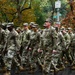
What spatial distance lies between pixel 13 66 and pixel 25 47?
5.19 ft

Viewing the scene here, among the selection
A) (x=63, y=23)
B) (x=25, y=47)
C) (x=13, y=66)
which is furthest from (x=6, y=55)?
(x=63, y=23)

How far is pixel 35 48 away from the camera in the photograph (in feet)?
66.0

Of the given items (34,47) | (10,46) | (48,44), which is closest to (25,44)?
(34,47)

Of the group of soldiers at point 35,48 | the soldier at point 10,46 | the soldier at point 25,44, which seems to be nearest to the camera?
the soldier at point 10,46

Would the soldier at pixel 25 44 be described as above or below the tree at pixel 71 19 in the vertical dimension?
above

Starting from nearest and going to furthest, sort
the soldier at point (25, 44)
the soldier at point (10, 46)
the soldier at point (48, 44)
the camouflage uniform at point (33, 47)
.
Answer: the soldier at point (10, 46), the soldier at point (48, 44), the camouflage uniform at point (33, 47), the soldier at point (25, 44)

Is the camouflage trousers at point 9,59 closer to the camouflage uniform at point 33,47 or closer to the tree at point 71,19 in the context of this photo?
the camouflage uniform at point 33,47

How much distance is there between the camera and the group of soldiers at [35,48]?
55.0 ft

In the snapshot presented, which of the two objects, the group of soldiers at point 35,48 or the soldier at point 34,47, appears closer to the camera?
the group of soldiers at point 35,48

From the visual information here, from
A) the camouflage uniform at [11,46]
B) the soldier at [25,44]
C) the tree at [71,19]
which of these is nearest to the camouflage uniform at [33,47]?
the soldier at [25,44]

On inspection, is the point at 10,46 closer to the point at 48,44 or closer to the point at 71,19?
the point at 48,44

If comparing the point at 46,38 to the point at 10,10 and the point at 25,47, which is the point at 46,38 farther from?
the point at 10,10

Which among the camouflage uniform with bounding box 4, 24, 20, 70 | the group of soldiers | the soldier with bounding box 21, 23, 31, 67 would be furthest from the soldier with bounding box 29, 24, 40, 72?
the camouflage uniform with bounding box 4, 24, 20, 70

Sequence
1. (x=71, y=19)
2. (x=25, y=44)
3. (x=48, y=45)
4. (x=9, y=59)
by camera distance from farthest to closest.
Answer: (x=71, y=19), (x=25, y=44), (x=48, y=45), (x=9, y=59)
